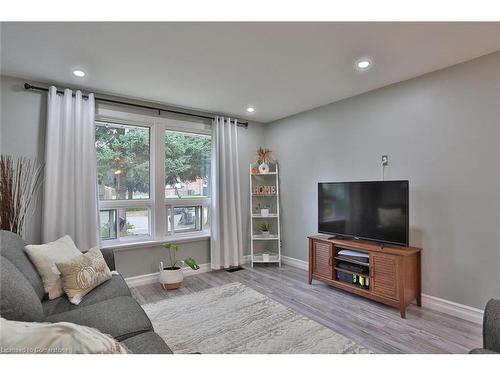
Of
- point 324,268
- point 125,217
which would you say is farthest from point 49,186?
point 324,268

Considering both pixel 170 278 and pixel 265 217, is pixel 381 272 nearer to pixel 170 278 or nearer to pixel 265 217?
pixel 265 217

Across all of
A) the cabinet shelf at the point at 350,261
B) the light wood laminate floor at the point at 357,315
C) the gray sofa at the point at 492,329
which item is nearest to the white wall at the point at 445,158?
the light wood laminate floor at the point at 357,315

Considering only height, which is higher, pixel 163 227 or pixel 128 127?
pixel 128 127

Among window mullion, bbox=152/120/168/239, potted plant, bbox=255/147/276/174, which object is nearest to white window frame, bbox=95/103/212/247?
window mullion, bbox=152/120/168/239

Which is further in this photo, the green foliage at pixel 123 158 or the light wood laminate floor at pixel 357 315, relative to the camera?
the green foliage at pixel 123 158

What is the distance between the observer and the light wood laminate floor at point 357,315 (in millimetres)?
2080

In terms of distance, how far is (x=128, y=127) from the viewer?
3.54m

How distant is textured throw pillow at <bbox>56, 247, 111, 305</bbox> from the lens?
189 cm

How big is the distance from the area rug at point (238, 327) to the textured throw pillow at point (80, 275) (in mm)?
714

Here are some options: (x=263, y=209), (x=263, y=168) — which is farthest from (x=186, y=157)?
(x=263, y=209)

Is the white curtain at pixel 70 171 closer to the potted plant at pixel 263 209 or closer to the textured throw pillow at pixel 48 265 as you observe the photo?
the textured throw pillow at pixel 48 265
